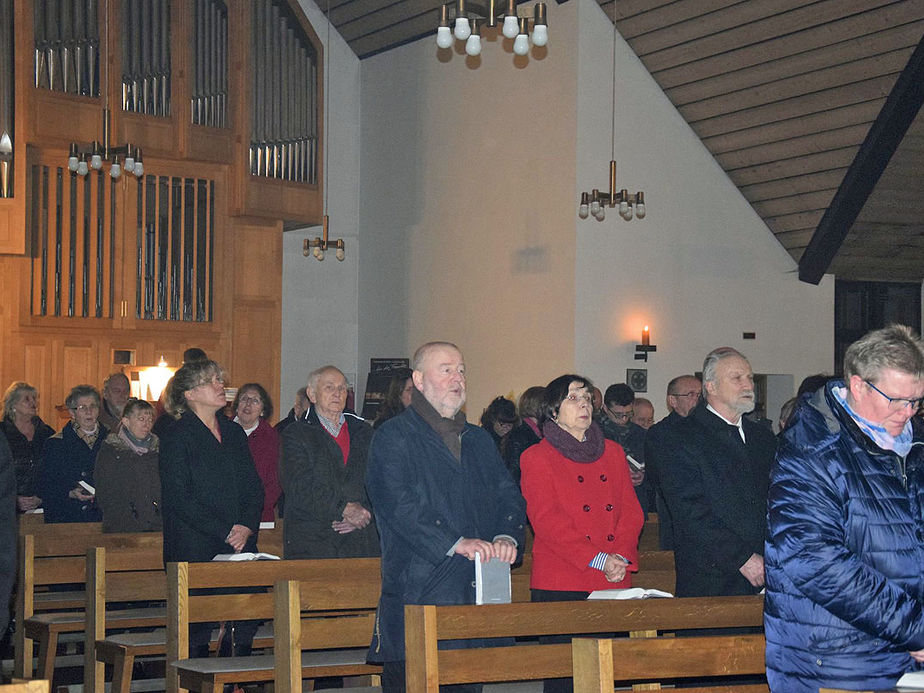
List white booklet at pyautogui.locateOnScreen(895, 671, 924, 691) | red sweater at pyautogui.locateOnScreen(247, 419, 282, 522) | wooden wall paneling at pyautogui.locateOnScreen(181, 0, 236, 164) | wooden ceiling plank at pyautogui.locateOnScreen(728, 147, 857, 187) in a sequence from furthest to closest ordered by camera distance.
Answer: wooden wall paneling at pyautogui.locateOnScreen(181, 0, 236, 164)
wooden ceiling plank at pyautogui.locateOnScreen(728, 147, 857, 187)
red sweater at pyautogui.locateOnScreen(247, 419, 282, 522)
white booklet at pyautogui.locateOnScreen(895, 671, 924, 691)

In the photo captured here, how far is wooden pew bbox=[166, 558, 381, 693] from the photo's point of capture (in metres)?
5.05

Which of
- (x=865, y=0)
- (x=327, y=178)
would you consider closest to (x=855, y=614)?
(x=865, y=0)

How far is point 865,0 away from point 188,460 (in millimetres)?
8370

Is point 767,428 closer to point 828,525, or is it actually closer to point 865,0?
point 828,525

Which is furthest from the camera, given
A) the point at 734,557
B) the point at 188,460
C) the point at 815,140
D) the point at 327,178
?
the point at 327,178

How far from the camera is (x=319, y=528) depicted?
6.02m

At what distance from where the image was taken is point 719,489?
16.4 ft

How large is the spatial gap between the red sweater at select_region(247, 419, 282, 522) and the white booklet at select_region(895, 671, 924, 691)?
193 inches

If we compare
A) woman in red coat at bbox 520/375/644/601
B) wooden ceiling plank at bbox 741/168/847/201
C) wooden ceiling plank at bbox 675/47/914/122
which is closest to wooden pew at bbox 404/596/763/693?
woman in red coat at bbox 520/375/644/601

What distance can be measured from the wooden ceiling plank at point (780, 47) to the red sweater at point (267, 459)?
6.83 m

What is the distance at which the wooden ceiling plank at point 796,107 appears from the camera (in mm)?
12258

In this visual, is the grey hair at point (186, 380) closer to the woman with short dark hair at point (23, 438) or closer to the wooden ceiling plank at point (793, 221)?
the woman with short dark hair at point (23, 438)

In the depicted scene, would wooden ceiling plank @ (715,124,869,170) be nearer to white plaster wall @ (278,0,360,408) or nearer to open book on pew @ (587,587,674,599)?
white plaster wall @ (278,0,360,408)

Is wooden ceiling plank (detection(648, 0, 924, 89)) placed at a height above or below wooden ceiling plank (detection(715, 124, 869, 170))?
above
